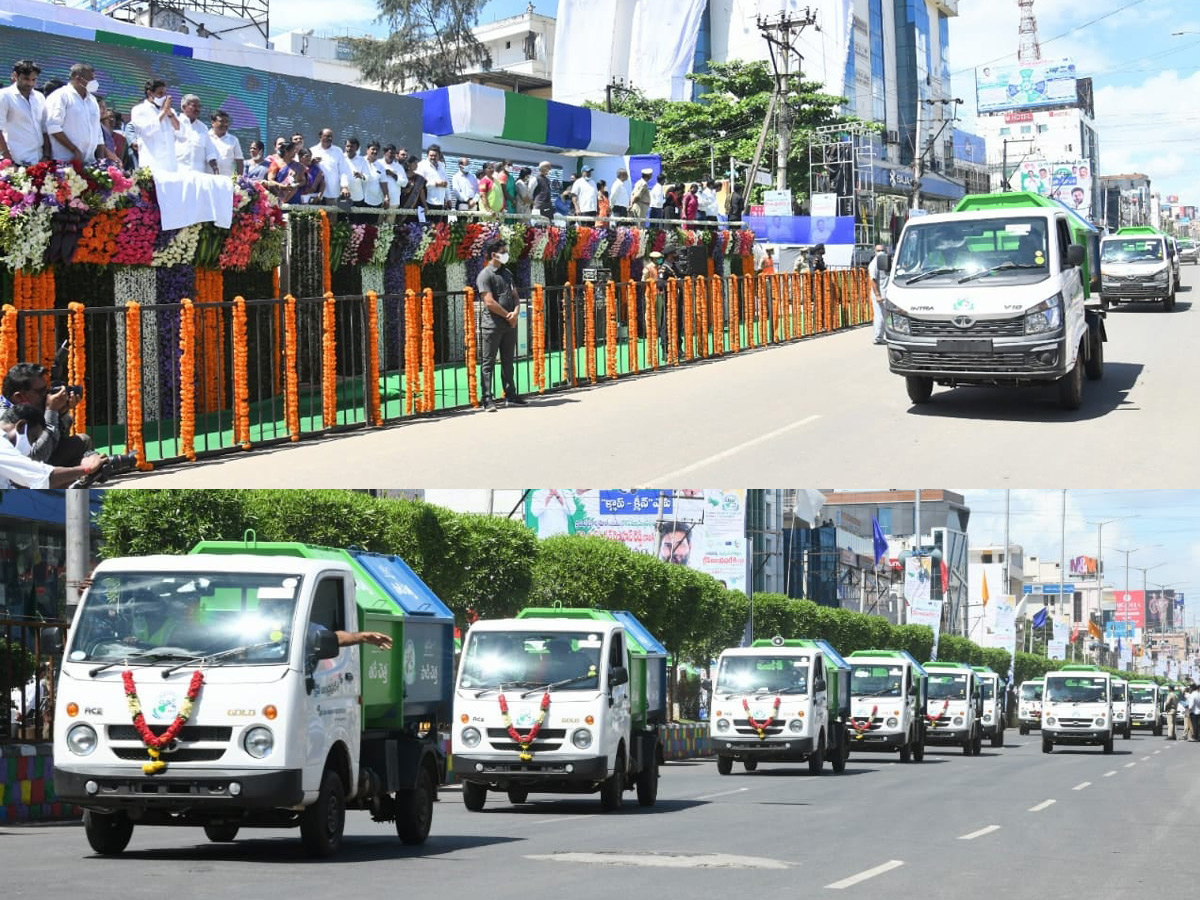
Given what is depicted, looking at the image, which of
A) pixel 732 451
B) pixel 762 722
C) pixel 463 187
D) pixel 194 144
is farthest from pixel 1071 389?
pixel 463 187

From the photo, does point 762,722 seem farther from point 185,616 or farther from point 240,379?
point 185,616

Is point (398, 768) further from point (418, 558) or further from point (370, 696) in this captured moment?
point (418, 558)

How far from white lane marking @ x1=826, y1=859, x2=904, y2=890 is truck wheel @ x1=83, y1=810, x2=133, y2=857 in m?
5.06

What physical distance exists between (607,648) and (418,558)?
34.7 feet

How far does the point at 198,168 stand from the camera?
2273 cm

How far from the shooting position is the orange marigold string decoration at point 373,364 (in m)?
22.0

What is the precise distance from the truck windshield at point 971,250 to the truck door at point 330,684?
1116cm

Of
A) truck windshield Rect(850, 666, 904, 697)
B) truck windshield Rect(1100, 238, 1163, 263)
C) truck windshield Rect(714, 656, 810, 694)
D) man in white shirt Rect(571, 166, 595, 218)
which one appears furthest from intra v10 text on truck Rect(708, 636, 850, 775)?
truck windshield Rect(1100, 238, 1163, 263)

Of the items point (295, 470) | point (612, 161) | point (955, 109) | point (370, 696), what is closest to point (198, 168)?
point (295, 470)

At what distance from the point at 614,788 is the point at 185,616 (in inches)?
305

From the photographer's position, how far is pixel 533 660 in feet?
57.2

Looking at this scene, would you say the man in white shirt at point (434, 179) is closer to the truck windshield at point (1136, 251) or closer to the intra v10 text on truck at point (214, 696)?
the intra v10 text on truck at point (214, 696)

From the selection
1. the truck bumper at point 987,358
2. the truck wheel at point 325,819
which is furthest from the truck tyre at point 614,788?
the truck bumper at point 987,358

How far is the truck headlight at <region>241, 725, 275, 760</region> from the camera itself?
1088 centimetres
